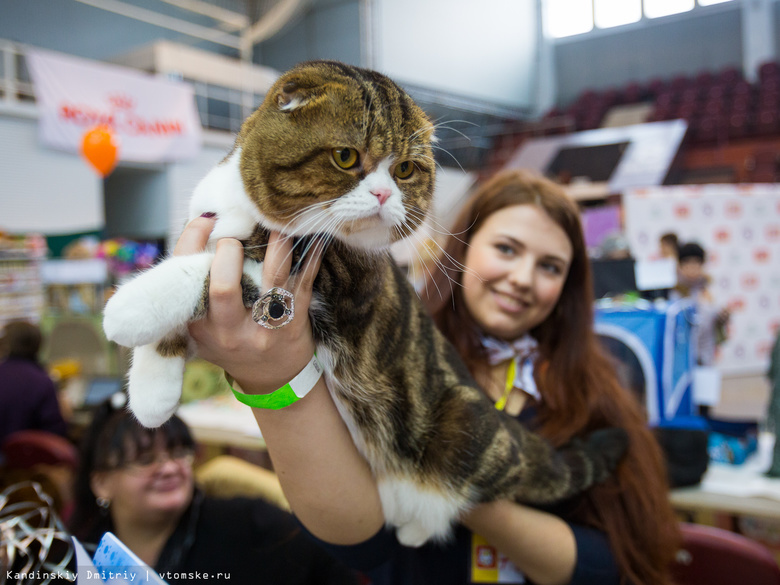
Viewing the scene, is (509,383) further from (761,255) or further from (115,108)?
(761,255)

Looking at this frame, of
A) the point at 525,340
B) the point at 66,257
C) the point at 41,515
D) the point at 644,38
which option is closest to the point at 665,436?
the point at 525,340

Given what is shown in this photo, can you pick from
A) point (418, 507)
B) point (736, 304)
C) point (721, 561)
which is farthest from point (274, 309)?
point (736, 304)

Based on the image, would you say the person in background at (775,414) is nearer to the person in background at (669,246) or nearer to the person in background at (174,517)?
the person in background at (174,517)

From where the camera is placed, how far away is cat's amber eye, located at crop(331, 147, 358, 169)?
0.72 m

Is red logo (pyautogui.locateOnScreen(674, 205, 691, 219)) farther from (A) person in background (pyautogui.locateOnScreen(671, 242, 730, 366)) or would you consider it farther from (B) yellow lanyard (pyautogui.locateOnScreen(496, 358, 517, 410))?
(B) yellow lanyard (pyautogui.locateOnScreen(496, 358, 517, 410))

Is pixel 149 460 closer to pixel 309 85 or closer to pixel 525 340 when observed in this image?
pixel 525 340

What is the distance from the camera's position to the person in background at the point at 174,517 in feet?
2.95

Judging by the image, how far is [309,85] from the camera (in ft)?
2.38

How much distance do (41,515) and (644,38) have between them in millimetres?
14088

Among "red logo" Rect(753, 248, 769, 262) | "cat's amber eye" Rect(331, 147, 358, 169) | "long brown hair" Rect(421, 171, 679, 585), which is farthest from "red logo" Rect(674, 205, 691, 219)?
"cat's amber eye" Rect(331, 147, 358, 169)

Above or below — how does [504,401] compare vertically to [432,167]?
below

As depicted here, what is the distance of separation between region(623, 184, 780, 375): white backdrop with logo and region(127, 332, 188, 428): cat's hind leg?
637cm

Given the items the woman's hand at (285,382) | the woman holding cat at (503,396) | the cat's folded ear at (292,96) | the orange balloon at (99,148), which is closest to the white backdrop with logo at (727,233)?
the orange balloon at (99,148)

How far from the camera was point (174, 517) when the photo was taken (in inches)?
49.9
